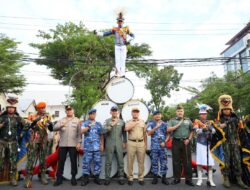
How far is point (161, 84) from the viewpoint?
39.5m

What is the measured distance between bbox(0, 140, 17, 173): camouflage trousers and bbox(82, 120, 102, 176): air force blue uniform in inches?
63.9

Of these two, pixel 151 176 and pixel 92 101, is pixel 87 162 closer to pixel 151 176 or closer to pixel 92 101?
pixel 151 176

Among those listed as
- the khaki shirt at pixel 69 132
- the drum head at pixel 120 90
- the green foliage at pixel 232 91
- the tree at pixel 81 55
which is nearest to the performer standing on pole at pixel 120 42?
the drum head at pixel 120 90

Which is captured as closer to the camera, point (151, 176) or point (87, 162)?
point (87, 162)

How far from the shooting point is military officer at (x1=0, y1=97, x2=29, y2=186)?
6.12 metres

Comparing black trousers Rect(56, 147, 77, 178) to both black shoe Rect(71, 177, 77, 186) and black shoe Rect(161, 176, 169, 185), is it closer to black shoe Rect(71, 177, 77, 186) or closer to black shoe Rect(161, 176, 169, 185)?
black shoe Rect(71, 177, 77, 186)

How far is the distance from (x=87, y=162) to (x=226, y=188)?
310 cm

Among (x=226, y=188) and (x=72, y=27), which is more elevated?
(x=72, y=27)

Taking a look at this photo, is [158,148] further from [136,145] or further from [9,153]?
[9,153]

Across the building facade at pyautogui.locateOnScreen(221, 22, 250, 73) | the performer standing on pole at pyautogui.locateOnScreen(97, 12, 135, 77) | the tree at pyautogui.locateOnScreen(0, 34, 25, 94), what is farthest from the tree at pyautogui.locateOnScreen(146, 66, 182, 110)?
the performer standing on pole at pyautogui.locateOnScreen(97, 12, 135, 77)

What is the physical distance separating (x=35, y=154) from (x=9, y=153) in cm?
62

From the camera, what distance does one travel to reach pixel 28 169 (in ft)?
19.6

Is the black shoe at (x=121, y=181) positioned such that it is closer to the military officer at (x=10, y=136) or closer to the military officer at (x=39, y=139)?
the military officer at (x=39, y=139)

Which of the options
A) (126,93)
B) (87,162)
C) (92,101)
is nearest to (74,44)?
(92,101)
